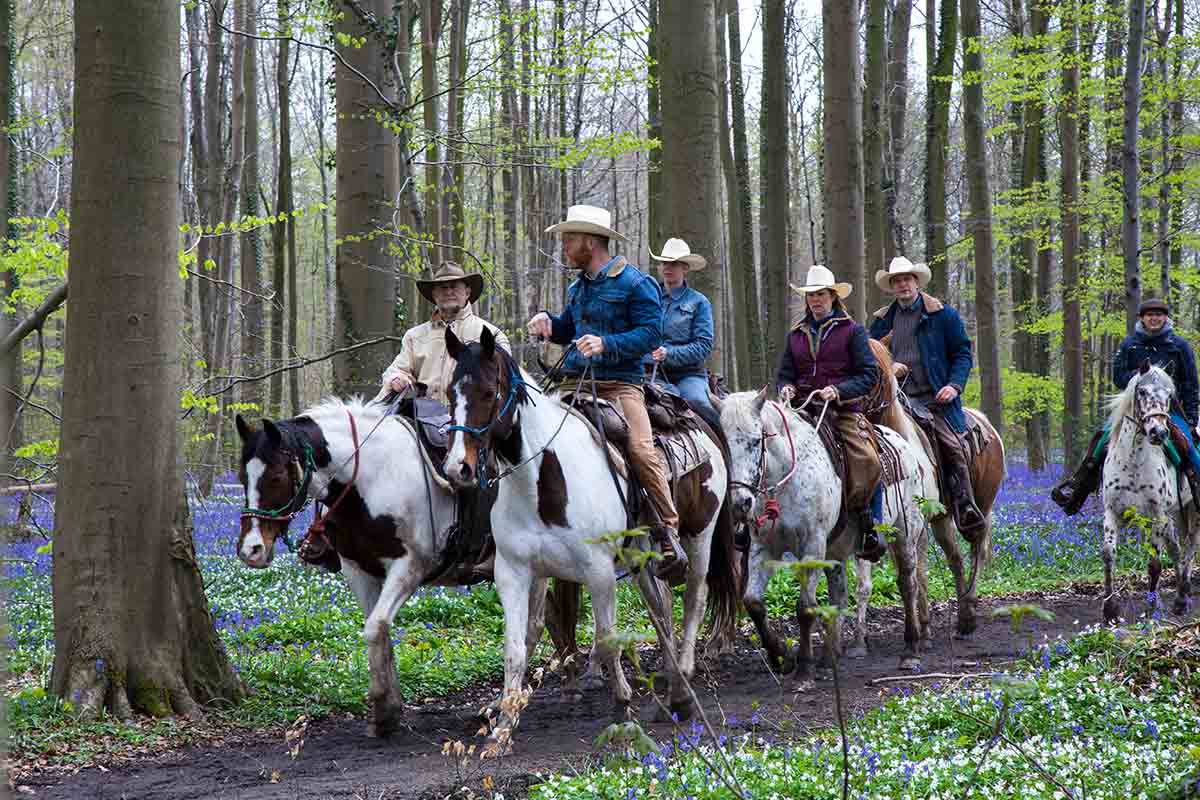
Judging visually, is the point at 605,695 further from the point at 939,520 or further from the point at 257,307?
the point at 257,307

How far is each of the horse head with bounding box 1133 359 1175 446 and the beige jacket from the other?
21.0 feet

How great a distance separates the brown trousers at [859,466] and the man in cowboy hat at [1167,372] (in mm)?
3377

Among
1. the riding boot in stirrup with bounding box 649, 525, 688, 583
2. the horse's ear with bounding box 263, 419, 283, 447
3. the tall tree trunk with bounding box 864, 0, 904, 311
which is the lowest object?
the riding boot in stirrup with bounding box 649, 525, 688, 583

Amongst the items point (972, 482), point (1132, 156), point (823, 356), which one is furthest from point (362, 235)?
point (1132, 156)

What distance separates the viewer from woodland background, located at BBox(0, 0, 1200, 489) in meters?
11.8

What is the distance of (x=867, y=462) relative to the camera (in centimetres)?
1040

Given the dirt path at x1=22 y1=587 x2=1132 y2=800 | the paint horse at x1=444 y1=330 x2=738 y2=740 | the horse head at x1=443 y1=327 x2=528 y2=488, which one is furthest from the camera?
the paint horse at x1=444 y1=330 x2=738 y2=740

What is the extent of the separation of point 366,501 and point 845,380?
4680 millimetres

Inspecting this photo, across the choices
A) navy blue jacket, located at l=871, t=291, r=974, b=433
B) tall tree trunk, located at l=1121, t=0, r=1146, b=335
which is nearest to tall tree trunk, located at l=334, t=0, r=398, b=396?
navy blue jacket, located at l=871, t=291, r=974, b=433

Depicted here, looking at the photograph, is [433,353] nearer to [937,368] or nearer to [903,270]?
[903,270]

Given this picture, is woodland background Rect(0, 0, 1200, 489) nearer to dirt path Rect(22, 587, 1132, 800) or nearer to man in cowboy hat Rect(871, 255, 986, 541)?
man in cowboy hat Rect(871, 255, 986, 541)

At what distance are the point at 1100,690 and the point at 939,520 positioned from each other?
221 inches

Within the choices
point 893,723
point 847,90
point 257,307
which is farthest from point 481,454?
point 257,307

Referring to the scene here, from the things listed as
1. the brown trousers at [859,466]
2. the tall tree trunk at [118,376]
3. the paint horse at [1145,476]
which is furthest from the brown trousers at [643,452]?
the paint horse at [1145,476]
